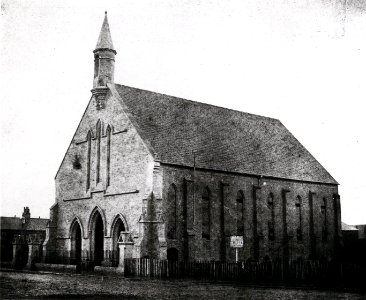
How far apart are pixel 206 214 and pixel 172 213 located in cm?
418

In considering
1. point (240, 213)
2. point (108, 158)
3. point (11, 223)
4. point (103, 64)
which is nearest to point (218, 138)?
point (240, 213)

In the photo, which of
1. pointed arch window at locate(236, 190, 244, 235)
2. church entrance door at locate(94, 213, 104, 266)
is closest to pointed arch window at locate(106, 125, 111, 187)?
church entrance door at locate(94, 213, 104, 266)

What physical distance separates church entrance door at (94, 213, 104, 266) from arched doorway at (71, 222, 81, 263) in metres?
2.49

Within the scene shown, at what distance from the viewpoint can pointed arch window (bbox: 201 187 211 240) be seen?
46969 mm

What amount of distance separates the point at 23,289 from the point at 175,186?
20.2m

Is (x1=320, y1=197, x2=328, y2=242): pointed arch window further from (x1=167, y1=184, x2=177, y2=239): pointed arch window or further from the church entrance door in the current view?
the church entrance door

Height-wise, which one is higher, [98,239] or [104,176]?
[104,176]

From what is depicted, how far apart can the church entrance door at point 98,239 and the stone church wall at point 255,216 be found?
776 cm

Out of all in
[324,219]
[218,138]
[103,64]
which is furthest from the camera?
[324,219]

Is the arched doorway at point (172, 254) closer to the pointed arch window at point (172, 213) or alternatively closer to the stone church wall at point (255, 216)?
the stone church wall at point (255, 216)

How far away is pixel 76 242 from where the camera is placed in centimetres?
5075

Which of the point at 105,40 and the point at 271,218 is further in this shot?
the point at 271,218

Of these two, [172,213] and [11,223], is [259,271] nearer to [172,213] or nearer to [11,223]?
[172,213]

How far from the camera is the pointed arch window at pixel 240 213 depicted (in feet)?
164
